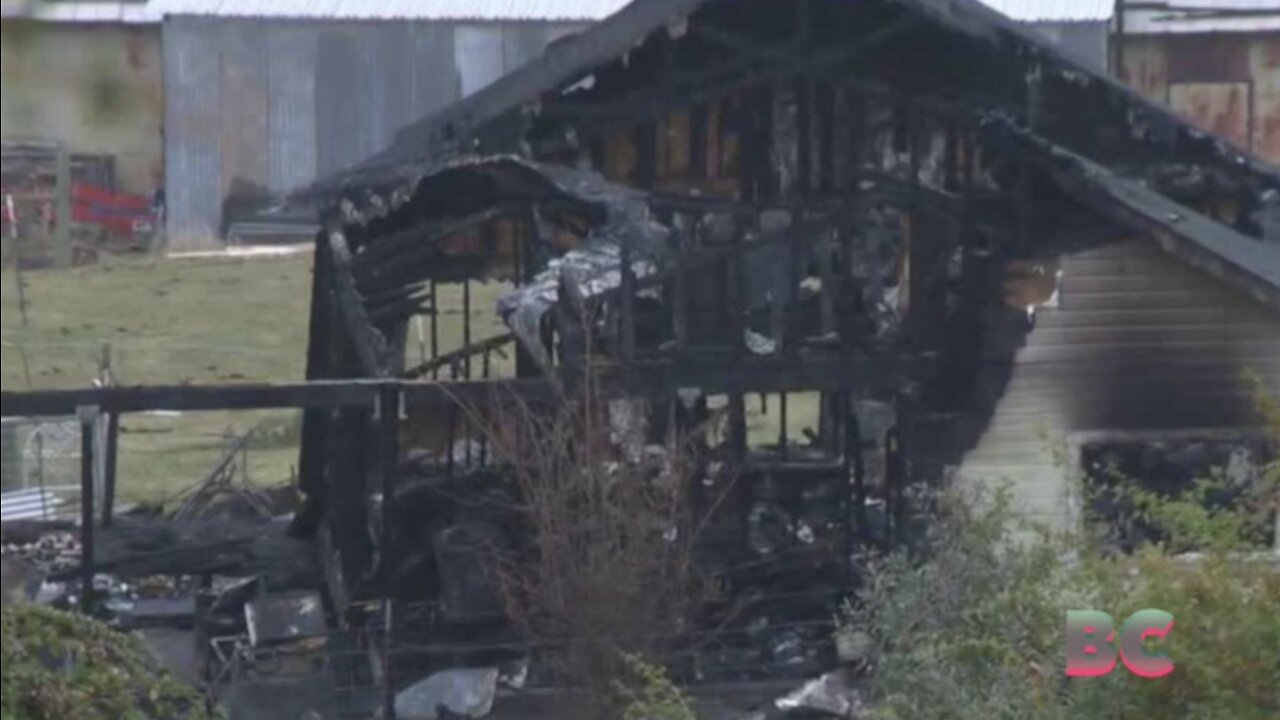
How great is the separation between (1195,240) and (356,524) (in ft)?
17.8

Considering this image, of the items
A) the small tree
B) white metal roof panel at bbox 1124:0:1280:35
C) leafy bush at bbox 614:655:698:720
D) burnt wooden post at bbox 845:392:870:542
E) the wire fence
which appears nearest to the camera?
leafy bush at bbox 614:655:698:720

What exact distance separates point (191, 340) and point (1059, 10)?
34.6 ft

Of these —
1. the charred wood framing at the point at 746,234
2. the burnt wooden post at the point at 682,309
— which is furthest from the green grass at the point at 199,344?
the burnt wooden post at the point at 682,309

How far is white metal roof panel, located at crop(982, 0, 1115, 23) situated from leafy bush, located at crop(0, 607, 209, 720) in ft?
76.3

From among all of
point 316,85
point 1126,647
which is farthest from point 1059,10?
point 1126,647

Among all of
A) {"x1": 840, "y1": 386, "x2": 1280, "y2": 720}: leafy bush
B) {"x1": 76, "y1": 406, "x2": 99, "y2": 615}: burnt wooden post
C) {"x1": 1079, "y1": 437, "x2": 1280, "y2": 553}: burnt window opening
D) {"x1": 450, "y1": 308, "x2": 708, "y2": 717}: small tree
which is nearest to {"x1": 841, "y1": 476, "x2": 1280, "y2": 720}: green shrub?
{"x1": 840, "y1": 386, "x2": 1280, "y2": 720}: leafy bush

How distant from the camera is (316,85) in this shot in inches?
1339

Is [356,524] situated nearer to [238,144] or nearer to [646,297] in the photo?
[646,297]

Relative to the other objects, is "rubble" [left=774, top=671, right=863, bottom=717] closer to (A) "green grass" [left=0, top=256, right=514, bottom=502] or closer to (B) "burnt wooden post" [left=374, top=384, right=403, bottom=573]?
(B) "burnt wooden post" [left=374, top=384, right=403, bottom=573]

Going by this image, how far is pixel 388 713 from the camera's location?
14.7 meters

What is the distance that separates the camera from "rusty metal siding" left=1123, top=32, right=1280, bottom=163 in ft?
102

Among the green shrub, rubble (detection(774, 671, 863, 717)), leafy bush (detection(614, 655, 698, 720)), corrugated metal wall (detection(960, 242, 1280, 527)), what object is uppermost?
corrugated metal wall (detection(960, 242, 1280, 527))

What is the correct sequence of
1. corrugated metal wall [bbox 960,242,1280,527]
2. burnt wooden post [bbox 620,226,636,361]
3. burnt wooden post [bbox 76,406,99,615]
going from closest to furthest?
burnt wooden post [bbox 76,406,99,615]
burnt wooden post [bbox 620,226,636,361]
corrugated metal wall [bbox 960,242,1280,527]

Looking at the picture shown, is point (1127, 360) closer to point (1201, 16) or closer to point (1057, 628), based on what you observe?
point (1057, 628)
